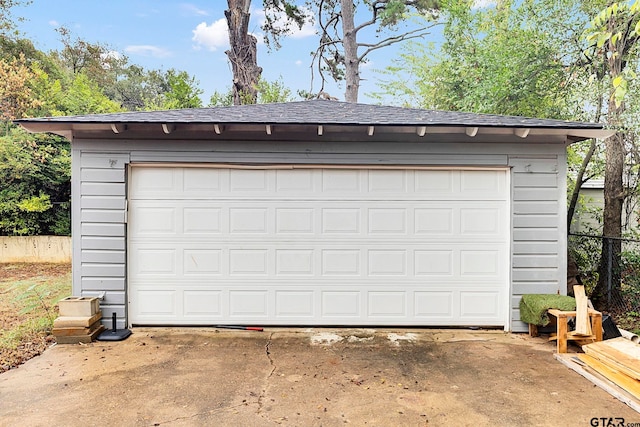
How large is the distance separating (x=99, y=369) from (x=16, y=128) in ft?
26.9

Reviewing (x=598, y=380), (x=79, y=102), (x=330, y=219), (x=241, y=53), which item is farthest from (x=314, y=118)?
(x=241, y=53)

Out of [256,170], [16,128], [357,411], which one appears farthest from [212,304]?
[16,128]

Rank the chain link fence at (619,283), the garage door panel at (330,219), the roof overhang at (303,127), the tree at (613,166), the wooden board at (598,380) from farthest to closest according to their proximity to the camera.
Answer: the tree at (613,166), the chain link fence at (619,283), the garage door panel at (330,219), the roof overhang at (303,127), the wooden board at (598,380)

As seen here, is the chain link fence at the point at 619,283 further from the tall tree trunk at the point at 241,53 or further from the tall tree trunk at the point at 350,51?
the tall tree trunk at the point at 241,53

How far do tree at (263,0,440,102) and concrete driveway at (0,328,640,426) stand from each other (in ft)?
28.4

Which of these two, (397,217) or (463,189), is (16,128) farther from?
(463,189)

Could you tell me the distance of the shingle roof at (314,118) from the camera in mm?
3939

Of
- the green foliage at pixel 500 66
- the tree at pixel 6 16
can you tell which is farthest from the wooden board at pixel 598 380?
the tree at pixel 6 16

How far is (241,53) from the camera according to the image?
11.5 metres

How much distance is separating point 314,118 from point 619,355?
3671 millimetres

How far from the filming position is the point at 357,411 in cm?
253

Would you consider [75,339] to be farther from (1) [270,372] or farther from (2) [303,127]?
(2) [303,127]

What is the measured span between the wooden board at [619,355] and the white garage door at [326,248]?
3.73 ft

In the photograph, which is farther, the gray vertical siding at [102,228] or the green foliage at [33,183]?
the green foliage at [33,183]
